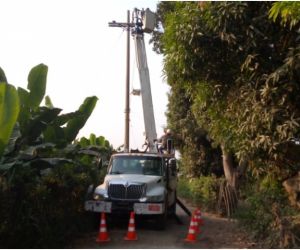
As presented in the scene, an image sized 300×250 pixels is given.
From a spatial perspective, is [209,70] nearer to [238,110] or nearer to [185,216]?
[238,110]

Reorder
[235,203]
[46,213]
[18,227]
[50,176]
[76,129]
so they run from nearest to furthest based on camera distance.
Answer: [18,227] → [46,213] → [50,176] → [76,129] → [235,203]

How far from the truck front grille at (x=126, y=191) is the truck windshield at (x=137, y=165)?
0.94 m

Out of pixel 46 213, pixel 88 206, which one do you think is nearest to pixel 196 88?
pixel 88 206

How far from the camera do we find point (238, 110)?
999cm

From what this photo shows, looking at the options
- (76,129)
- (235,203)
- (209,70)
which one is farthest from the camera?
(235,203)

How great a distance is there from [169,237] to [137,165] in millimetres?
2385

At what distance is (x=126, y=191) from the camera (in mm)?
11523

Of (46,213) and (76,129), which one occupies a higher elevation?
(76,129)

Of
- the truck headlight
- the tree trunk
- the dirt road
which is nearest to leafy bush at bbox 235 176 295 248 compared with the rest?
the dirt road

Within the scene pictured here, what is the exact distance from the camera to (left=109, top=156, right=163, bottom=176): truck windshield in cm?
1250

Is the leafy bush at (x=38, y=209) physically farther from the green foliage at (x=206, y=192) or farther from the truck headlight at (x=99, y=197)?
the green foliage at (x=206, y=192)

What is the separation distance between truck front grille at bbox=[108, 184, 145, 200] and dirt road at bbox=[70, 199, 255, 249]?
2.73 feet

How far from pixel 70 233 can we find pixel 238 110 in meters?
4.37

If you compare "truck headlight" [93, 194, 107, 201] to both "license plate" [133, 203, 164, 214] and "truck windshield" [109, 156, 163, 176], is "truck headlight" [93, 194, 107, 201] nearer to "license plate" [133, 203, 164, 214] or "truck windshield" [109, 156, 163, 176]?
"license plate" [133, 203, 164, 214]
